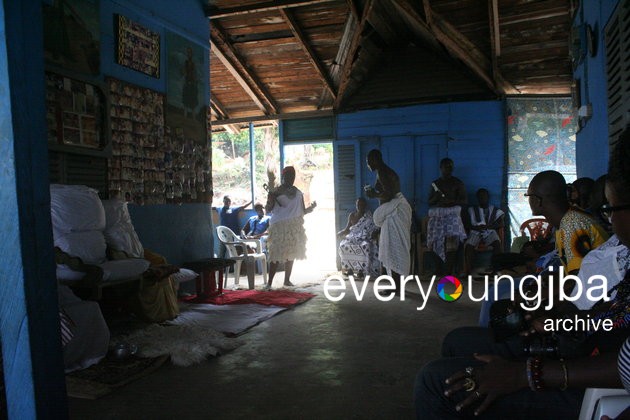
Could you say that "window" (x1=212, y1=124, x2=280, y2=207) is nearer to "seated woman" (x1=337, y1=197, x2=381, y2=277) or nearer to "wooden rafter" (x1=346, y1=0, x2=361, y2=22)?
"seated woman" (x1=337, y1=197, x2=381, y2=277)

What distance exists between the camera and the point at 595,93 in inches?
160

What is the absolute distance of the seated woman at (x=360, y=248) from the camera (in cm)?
729

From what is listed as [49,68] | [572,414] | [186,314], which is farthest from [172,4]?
[572,414]

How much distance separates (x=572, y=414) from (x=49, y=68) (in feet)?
13.6

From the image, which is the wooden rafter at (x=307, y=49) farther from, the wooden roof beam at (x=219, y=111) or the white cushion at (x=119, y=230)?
the white cushion at (x=119, y=230)

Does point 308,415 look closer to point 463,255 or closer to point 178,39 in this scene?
point 178,39

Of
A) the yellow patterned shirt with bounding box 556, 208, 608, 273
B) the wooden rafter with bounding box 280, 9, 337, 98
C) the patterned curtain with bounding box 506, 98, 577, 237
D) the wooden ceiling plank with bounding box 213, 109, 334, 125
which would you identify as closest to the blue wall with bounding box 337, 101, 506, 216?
the patterned curtain with bounding box 506, 98, 577, 237

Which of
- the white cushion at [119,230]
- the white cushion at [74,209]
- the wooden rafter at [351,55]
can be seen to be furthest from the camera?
the wooden rafter at [351,55]

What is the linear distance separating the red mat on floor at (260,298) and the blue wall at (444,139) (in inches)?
126

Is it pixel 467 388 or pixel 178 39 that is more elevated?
pixel 178 39

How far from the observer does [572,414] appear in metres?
1.26

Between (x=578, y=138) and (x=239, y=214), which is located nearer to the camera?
(x=578, y=138)

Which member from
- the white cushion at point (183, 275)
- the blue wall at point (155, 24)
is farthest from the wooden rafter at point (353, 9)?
the white cushion at point (183, 275)

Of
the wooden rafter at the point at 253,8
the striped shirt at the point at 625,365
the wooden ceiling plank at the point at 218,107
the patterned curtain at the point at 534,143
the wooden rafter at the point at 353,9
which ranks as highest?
the wooden rafter at the point at 353,9
